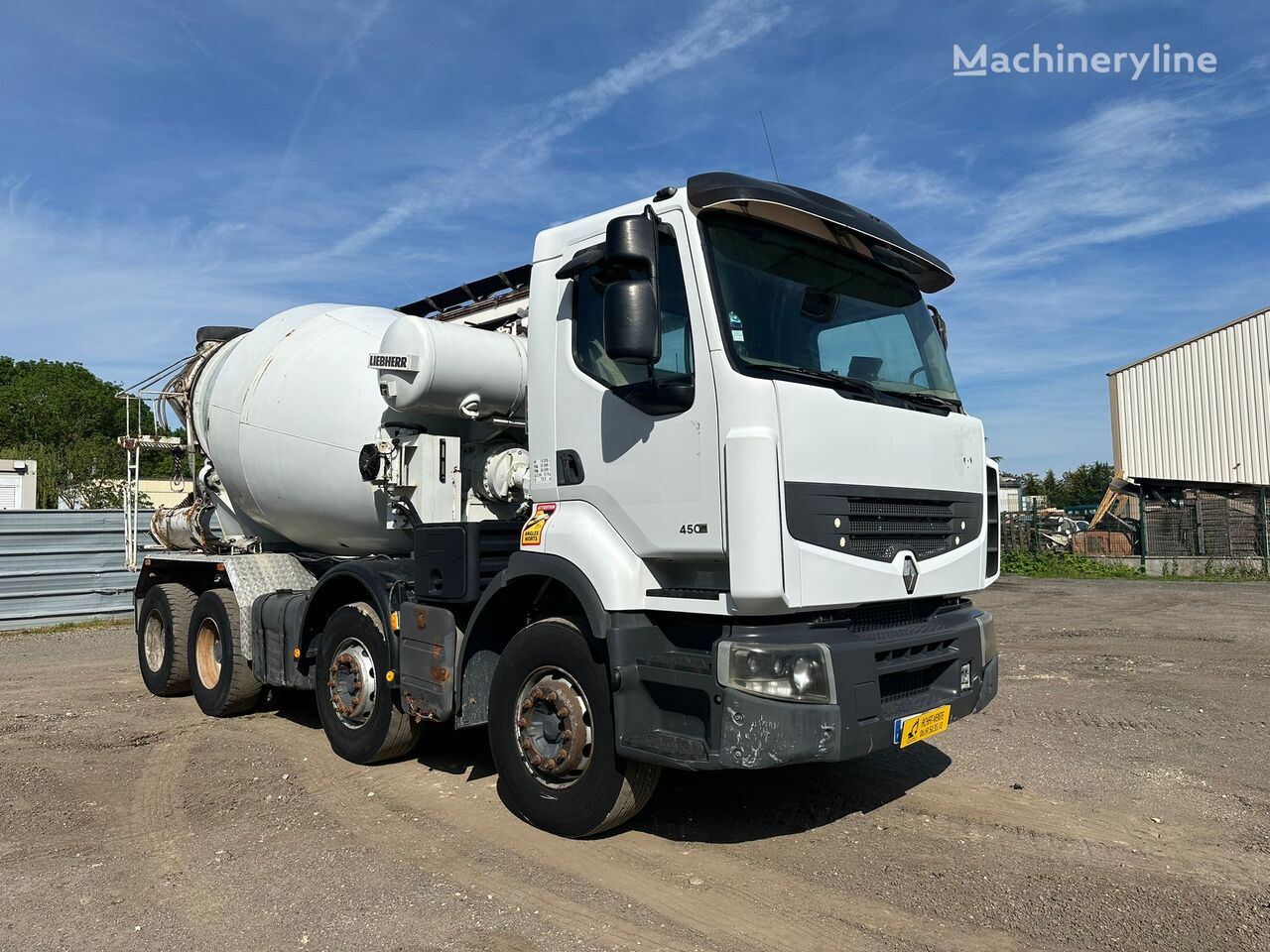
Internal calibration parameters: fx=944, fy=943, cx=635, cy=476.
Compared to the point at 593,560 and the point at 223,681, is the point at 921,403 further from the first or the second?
the point at 223,681

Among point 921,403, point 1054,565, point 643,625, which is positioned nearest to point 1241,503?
point 1054,565

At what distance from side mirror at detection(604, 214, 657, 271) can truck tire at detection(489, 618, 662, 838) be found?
70.1 inches

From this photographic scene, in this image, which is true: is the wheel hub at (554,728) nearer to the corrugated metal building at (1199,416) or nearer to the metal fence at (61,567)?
the metal fence at (61,567)

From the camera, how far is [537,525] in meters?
4.93

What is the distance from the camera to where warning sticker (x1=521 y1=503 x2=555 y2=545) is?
16.0 ft

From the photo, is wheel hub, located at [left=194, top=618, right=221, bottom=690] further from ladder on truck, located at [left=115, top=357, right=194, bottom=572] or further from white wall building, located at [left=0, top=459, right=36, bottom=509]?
white wall building, located at [left=0, top=459, right=36, bottom=509]

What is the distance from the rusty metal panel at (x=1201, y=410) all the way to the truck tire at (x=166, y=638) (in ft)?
87.2

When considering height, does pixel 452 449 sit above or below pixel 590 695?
above

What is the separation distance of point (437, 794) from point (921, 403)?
3551 mm

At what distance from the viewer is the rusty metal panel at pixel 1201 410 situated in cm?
2555

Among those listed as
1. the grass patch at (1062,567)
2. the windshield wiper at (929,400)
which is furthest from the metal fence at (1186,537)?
the windshield wiper at (929,400)

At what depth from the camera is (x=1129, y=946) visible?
3496 millimetres

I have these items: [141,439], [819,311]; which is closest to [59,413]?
[141,439]

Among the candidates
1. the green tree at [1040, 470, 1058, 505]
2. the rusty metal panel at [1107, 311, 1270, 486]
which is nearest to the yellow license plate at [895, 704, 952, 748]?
the rusty metal panel at [1107, 311, 1270, 486]
